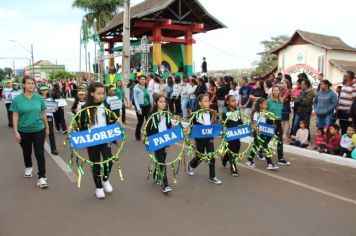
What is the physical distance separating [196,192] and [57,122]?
7403mm

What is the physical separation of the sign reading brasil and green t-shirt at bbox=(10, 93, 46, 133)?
3.32 feet

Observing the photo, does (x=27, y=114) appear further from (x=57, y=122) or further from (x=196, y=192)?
(x=57, y=122)

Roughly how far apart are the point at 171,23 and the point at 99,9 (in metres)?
17.0

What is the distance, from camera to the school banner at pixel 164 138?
5.73 meters

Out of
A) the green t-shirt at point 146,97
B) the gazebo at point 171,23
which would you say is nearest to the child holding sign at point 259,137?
the green t-shirt at point 146,97

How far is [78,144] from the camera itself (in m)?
5.40

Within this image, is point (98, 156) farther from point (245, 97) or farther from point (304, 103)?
point (245, 97)

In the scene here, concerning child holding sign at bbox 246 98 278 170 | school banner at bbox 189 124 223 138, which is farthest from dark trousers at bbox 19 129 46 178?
child holding sign at bbox 246 98 278 170

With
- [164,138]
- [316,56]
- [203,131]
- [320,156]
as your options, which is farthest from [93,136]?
[316,56]

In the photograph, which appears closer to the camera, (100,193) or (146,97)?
(100,193)

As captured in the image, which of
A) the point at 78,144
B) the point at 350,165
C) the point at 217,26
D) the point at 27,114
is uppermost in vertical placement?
the point at 217,26

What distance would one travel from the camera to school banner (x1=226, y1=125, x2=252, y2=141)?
6.93 m

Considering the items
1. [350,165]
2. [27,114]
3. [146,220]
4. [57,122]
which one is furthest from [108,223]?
[57,122]

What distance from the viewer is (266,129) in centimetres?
754
